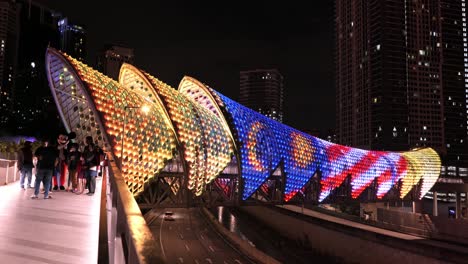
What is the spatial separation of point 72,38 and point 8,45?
3266cm

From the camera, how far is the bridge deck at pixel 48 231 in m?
6.47

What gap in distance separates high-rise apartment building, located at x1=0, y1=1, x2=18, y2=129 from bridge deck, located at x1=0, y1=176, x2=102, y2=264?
134m

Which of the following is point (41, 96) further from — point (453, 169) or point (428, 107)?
point (453, 169)

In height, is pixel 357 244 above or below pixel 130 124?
below

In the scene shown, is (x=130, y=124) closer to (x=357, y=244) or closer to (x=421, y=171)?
(x=357, y=244)

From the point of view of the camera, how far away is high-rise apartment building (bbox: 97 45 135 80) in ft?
504

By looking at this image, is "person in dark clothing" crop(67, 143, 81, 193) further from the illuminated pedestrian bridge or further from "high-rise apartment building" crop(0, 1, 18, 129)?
"high-rise apartment building" crop(0, 1, 18, 129)

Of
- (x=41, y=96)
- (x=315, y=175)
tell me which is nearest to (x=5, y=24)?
(x=41, y=96)

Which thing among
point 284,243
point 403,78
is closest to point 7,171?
point 284,243

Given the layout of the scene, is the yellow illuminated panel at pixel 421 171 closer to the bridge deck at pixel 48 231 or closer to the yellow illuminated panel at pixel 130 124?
the yellow illuminated panel at pixel 130 124

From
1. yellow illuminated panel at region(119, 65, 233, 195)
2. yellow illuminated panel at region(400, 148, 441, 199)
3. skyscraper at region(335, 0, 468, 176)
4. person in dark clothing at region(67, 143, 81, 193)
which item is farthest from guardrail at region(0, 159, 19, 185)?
skyscraper at region(335, 0, 468, 176)

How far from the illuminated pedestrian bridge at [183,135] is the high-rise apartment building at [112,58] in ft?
387

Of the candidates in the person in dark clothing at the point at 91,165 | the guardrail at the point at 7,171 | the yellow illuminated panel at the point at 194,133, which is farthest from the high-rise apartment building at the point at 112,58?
the person in dark clothing at the point at 91,165

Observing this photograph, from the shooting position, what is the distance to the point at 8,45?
146250mm
